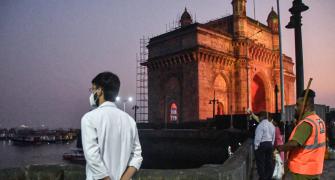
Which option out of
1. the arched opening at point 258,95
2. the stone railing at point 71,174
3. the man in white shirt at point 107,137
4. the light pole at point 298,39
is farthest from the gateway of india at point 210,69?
the man in white shirt at point 107,137

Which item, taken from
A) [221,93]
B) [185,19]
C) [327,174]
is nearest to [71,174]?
[327,174]

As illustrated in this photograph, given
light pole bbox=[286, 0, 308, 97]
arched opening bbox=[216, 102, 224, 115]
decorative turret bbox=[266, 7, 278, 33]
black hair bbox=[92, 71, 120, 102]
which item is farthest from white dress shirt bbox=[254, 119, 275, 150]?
decorative turret bbox=[266, 7, 278, 33]

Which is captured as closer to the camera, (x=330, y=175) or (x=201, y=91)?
(x=330, y=175)

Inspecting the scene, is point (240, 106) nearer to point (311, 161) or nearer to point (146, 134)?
point (146, 134)

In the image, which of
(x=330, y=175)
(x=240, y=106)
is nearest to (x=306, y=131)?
(x=330, y=175)

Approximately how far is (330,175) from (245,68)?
3557cm

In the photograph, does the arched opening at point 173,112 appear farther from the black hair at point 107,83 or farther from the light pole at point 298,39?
the black hair at point 107,83

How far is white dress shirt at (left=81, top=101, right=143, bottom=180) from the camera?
238cm

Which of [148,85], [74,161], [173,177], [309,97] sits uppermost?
[148,85]

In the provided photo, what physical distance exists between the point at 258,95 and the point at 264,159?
42.8 metres

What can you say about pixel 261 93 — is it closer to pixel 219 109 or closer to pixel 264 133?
pixel 219 109

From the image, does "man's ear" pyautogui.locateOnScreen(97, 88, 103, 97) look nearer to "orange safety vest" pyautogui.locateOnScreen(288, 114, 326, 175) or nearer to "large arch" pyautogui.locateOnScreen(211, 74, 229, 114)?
"orange safety vest" pyautogui.locateOnScreen(288, 114, 326, 175)

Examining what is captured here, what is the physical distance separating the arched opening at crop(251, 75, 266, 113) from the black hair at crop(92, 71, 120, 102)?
157 ft

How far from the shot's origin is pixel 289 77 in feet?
180
